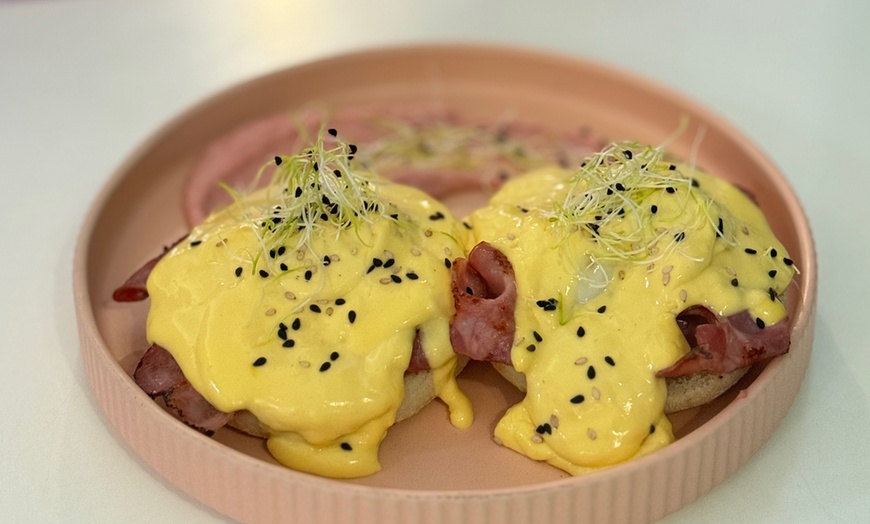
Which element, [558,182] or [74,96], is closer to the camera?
[558,182]

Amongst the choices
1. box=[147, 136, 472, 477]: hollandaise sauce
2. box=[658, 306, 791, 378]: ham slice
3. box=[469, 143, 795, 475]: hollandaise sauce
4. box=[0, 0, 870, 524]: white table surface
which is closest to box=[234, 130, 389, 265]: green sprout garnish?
box=[147, 136, 472, 477]: hollandaise sauce

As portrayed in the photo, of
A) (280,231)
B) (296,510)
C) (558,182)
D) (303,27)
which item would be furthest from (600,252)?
(303,27)

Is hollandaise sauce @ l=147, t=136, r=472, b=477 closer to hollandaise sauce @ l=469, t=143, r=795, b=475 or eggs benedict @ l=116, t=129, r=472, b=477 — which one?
eggs benedict @ l=116, t=129, r=472, b=477

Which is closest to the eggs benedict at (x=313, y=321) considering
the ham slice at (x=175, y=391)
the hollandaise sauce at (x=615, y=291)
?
the ham slice at (x=175, y=391)

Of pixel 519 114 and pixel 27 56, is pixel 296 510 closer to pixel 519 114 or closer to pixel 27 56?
pixel 519 114

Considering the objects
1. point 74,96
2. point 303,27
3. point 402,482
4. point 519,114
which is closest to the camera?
point 402,482

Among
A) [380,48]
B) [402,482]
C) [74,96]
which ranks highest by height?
[380,48]

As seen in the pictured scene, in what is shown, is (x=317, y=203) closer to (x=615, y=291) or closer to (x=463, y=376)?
(x=463, y=376)
